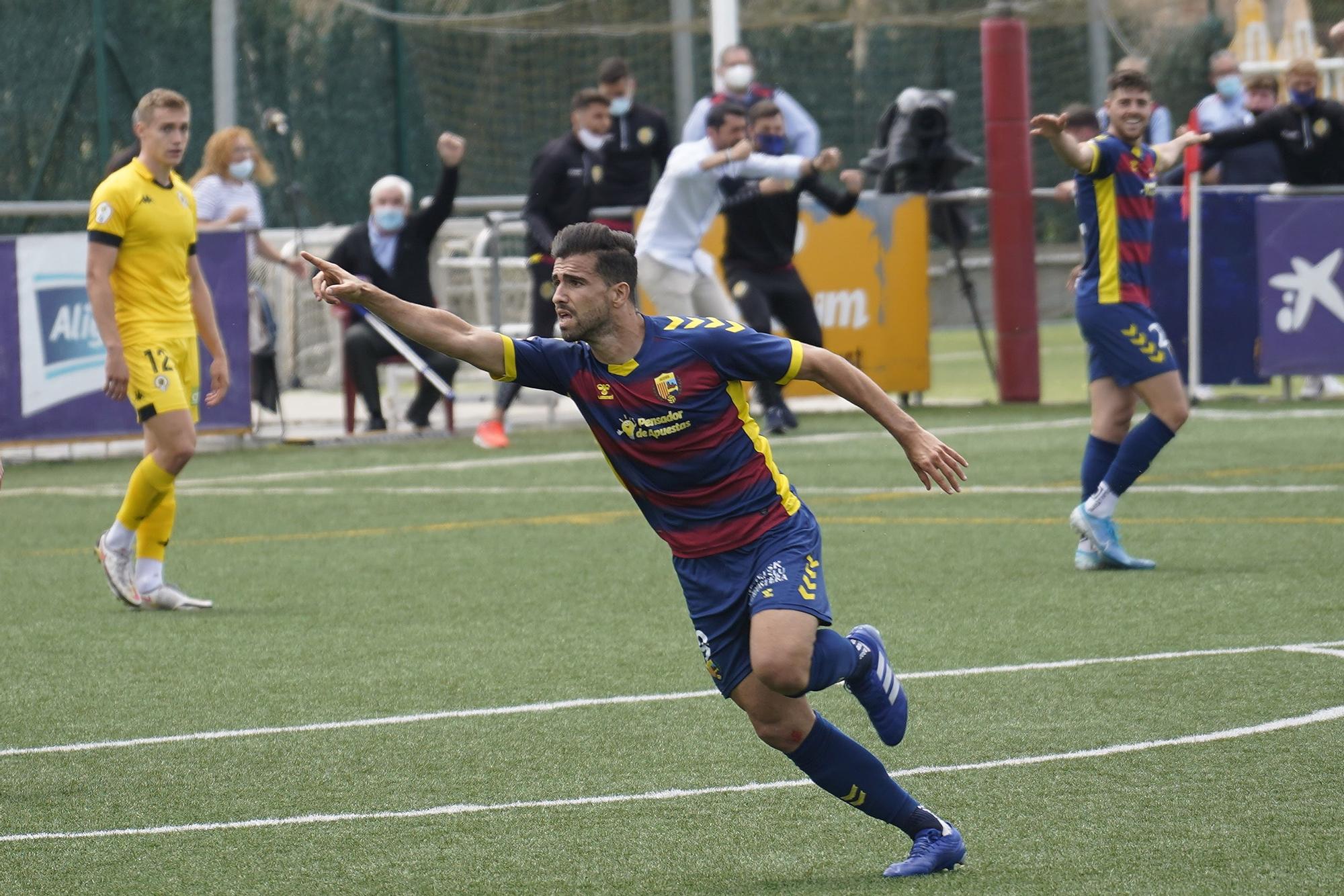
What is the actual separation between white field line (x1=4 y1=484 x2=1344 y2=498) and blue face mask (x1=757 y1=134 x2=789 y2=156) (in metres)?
3.47

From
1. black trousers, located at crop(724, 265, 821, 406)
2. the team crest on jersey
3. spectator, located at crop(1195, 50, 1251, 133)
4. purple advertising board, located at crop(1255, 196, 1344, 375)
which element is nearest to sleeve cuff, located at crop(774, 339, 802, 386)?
the team crest on jersey

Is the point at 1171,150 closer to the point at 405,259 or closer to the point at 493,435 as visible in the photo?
the point at 493,435

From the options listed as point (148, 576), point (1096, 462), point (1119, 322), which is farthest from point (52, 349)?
point (1119, 322)

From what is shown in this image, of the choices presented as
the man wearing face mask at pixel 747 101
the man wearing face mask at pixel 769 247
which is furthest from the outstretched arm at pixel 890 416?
the man wearing face mask at pixel 747 101

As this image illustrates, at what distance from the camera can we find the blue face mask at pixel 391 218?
670 inches

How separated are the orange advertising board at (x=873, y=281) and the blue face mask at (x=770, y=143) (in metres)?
2.19

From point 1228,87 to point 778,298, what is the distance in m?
6.02

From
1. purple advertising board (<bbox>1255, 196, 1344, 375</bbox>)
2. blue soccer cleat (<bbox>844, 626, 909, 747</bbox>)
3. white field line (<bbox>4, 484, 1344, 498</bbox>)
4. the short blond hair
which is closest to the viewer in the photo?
blue soccer cleat (<bbox>844, 626, 909, 747</bbox>)

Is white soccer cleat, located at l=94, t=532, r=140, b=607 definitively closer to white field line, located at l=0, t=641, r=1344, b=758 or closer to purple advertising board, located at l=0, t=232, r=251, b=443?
white field line, located at l=0, t=641, r=1344, b=758

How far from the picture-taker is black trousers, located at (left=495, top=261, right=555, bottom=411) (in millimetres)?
16281

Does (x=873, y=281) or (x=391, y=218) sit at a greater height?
(x=391, y=218)

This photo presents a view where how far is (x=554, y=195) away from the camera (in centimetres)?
1664

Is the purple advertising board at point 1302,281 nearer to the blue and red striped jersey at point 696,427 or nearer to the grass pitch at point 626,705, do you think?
the grass pitch at point 626,705

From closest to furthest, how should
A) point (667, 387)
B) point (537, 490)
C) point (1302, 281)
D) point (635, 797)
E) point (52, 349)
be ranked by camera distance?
point (667, 387), point (635, 797), point (537, 490), point (52, 349), point (1302, 281)
